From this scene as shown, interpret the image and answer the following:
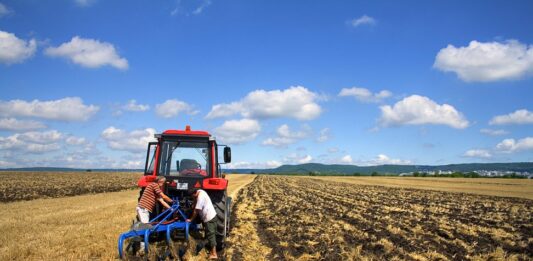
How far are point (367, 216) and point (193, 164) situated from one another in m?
8.56

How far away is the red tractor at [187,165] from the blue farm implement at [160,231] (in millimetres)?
449

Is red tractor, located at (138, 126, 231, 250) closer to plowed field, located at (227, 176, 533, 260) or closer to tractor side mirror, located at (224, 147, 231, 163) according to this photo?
Result: tractor side mirror, located at (224, 147, 231, 163)

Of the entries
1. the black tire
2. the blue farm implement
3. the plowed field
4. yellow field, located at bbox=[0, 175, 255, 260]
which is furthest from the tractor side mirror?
yellow field, located at bbox=[0, 175, 255, 260]

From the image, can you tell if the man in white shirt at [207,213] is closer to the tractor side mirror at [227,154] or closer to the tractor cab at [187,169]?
the tractor cab at [187,169]

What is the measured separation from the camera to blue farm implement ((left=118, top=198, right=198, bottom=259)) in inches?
321

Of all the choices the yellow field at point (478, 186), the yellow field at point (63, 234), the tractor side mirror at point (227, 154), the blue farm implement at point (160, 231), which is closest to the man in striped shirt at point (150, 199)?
the blue farm implement at point (160, 231)

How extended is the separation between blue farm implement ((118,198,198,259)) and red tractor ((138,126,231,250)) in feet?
1.47

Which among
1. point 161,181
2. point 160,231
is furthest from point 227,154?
point 160,231

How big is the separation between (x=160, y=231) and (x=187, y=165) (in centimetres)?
189

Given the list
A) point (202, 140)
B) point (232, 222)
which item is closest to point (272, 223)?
point (232, 222)

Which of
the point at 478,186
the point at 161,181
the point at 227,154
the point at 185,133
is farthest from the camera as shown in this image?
the point at 478,186

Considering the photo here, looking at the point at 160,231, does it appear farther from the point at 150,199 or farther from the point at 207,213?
the point at 207,213

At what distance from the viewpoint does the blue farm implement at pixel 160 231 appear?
8.16 metres

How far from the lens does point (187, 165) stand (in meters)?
10.3
